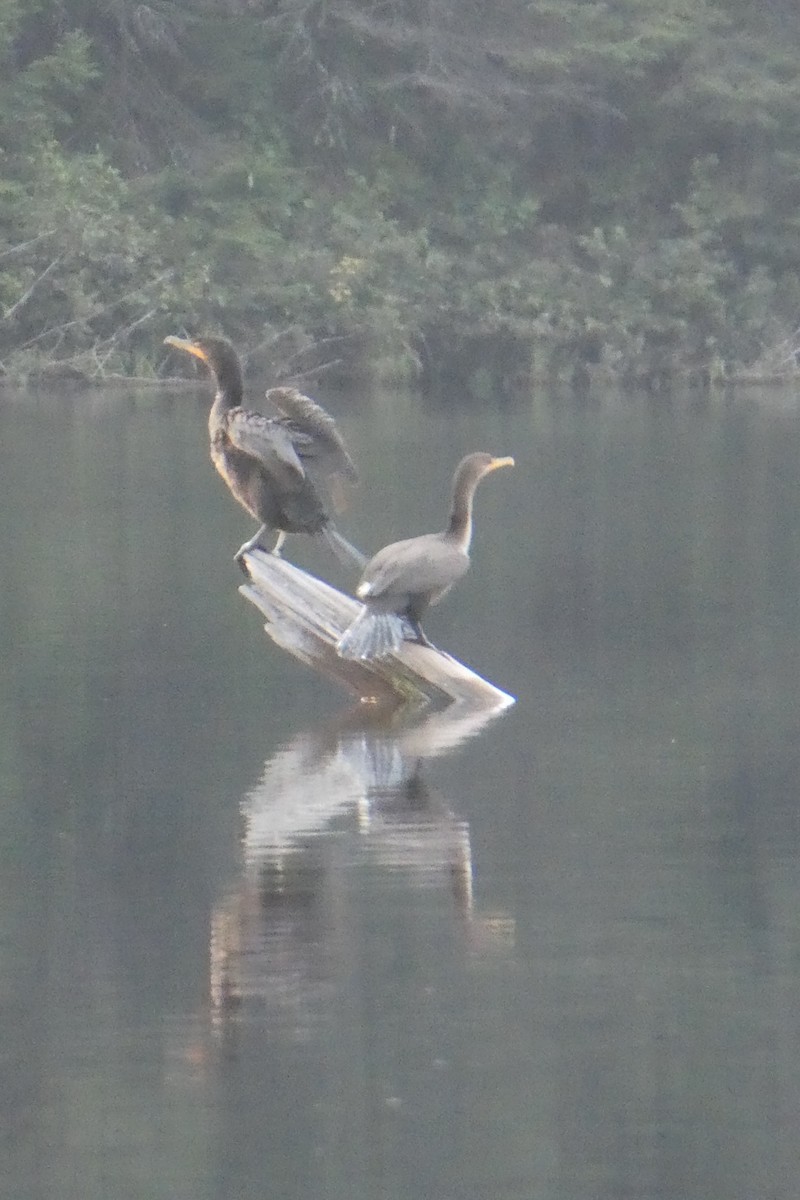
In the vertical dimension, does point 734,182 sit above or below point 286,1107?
above

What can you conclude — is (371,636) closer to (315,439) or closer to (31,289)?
(315,439)

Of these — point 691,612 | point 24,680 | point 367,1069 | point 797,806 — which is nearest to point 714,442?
point 691,612

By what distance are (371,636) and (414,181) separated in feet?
108

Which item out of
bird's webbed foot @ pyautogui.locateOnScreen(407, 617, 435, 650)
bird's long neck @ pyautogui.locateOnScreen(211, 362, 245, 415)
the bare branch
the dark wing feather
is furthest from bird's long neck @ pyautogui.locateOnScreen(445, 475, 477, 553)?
the bare branch

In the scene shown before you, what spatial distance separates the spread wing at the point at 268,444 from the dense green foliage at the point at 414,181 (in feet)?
82.3

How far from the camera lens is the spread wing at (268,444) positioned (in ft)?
32.8

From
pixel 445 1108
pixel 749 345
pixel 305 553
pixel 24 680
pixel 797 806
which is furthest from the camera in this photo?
pixel 749 345

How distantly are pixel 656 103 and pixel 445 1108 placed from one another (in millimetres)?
38472

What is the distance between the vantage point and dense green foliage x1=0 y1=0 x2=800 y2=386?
36.7 meters

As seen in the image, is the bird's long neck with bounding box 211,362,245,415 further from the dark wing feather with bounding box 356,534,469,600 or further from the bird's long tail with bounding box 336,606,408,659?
the bird's long tail with bounding box 336,606,408,659

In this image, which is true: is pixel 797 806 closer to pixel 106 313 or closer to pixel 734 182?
pixel 106 313

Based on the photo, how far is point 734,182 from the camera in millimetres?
42781

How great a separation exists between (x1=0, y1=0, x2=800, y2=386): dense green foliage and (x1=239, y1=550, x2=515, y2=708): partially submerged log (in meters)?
25.1

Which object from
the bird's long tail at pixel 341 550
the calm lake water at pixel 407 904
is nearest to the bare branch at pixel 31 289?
the calm lake water at pixel 407 904
